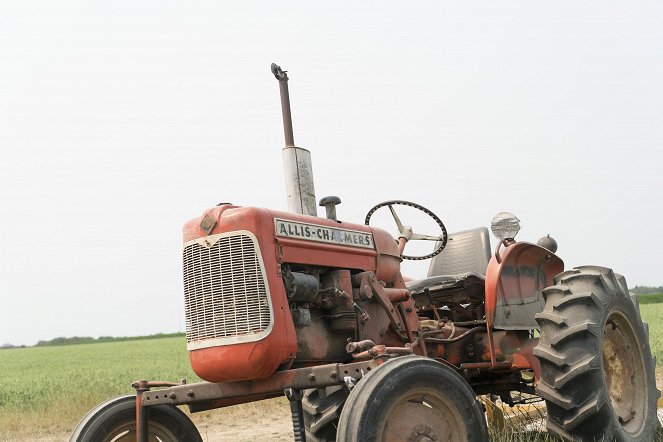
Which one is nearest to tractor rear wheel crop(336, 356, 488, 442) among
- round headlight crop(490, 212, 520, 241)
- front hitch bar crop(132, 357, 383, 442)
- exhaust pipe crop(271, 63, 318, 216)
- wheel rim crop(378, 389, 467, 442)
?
wheel rim crop(378, 389, 467, 442)

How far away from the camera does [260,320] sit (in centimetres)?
371

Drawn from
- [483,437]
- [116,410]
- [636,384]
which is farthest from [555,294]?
[116,410]

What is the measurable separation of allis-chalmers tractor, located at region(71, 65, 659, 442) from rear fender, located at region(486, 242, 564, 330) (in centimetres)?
1

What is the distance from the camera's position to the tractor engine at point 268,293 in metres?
Answer: 3.73

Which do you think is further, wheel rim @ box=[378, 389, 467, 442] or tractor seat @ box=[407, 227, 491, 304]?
tractor seat @ box=[407, 227, 491, 304]

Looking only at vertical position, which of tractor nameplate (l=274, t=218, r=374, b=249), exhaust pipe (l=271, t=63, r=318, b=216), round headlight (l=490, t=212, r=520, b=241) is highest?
exhaust pipe (l=271, t=63, r=318, b=216)

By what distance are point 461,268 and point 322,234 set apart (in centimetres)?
246

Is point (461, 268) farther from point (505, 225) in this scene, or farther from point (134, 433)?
point (134, 433)

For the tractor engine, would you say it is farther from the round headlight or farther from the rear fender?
the round headlight

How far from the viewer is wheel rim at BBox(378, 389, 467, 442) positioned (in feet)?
11.0

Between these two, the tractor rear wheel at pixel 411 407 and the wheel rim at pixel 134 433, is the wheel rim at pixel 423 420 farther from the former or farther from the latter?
the wheel rim at pixel 134 433

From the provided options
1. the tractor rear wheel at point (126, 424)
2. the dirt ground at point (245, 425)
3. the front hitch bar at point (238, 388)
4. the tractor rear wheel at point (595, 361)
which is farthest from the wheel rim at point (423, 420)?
the dirt ground at point (245, 425)

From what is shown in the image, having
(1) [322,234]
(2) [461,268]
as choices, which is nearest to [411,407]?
(1) [322,234]

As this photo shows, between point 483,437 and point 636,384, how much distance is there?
6.72 ft
